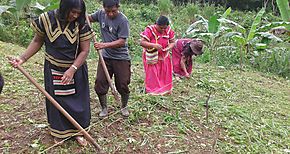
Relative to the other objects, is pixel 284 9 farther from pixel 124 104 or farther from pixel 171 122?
pixel 124 104

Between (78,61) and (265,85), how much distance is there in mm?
4699

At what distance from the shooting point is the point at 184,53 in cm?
564

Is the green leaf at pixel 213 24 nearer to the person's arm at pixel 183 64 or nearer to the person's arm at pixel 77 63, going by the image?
the person's arm at pixel 183 64

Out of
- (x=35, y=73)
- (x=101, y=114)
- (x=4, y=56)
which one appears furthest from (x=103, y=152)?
(x=4, y=56)

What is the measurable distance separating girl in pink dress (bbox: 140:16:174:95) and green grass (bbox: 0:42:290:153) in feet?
0.70

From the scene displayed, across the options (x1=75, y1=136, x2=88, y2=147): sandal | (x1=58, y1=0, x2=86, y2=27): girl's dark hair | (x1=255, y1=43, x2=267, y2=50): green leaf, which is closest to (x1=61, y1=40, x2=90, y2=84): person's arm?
(x1=58, y1=0, x2=86, y2=27): girl's dark hair

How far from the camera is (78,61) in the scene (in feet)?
9.94

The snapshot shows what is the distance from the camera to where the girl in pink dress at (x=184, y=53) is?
550 cm

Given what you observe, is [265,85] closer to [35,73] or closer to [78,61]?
[35,73]

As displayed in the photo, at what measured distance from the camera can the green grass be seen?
350 cm

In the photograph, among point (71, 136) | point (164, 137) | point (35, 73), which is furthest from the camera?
point (35, 73)

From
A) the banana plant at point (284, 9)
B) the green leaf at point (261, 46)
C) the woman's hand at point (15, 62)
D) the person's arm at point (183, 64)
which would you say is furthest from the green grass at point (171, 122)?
the banana plant at point (284, 9)

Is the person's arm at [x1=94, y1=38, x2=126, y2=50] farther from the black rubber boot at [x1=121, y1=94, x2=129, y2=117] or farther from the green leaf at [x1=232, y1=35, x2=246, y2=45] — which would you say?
the green leaf at [x1=232, y1=35, x2=246, y2=45]

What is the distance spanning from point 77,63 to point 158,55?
1960mm
